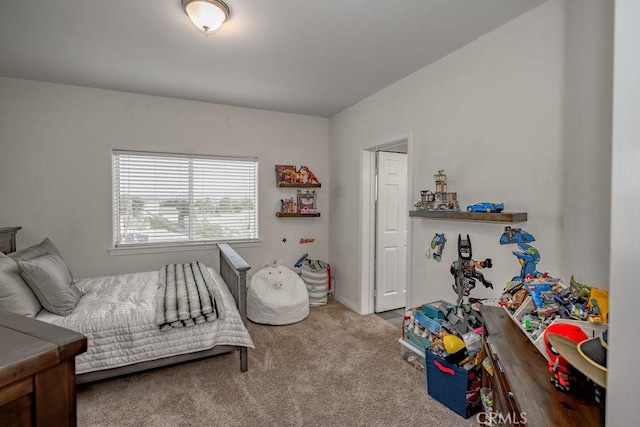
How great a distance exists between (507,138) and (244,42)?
1.99m

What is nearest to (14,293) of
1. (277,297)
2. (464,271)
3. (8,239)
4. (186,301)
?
(186,301)

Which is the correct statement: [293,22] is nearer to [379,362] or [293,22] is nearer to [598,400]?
[598,400]

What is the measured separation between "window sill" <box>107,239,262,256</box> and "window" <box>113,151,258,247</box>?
53 mm

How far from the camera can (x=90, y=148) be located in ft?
11.3

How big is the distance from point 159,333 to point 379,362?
1696 mm

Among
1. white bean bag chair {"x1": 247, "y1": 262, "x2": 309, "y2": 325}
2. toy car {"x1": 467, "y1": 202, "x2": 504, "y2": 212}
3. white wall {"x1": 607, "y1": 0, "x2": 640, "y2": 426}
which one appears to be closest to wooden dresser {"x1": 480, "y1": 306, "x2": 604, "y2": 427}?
white wall {"x1": 607, "y1": 0, "x2": 640, "y2": 426}

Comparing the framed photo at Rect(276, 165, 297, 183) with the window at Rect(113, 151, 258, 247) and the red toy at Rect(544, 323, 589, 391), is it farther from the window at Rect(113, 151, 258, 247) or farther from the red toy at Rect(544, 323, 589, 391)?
the red toy at Rect(544, 323, 589, 391)

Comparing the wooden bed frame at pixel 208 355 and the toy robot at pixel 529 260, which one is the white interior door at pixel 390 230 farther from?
the toy robot at pixel 529 260

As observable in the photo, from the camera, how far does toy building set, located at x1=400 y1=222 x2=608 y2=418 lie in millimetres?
969

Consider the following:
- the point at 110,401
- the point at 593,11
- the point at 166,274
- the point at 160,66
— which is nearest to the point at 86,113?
the point at 160,66

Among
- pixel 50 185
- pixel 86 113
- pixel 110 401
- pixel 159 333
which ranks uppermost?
pixel 86 113

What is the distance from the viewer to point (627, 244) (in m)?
0.66

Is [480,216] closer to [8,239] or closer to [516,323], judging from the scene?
[516,323]

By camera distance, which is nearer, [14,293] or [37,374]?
[37,374]
